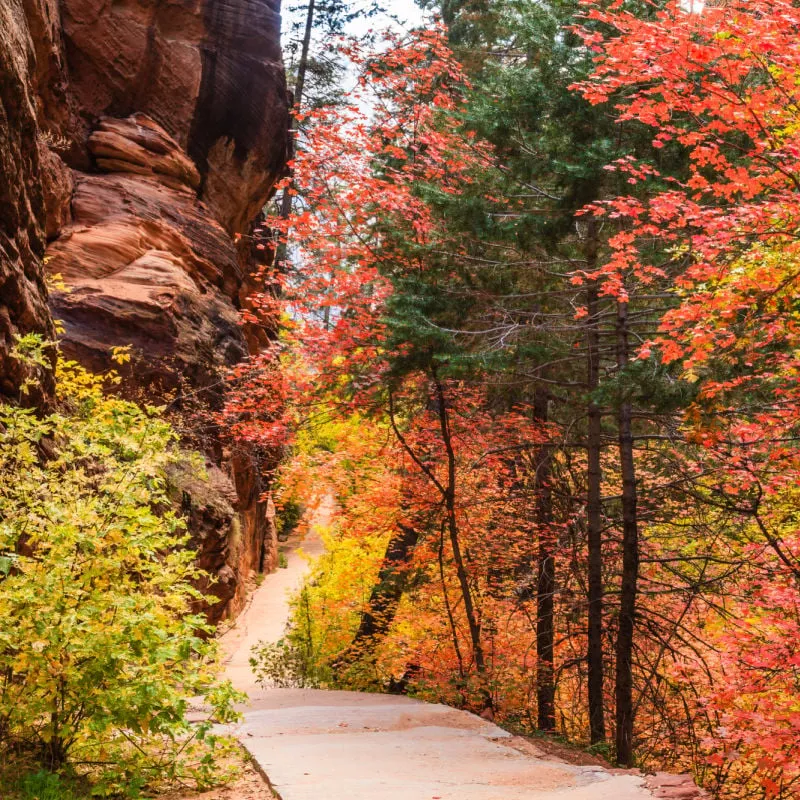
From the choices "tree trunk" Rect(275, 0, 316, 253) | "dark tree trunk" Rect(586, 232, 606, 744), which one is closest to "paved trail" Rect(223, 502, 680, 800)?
"dark tree trunk" Rect(586, 232, 606, 744)

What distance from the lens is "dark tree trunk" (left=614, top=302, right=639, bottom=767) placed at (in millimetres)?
8234

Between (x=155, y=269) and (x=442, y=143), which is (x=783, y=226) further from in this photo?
(x=155, y=269)

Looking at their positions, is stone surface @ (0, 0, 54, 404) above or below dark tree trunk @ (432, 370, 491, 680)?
above

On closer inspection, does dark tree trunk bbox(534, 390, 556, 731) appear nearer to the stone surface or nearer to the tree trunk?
the stone surface

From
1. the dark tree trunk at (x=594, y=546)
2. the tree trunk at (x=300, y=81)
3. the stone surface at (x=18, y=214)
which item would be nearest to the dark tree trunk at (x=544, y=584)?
the dark tree trunk at (x=594, y=546)

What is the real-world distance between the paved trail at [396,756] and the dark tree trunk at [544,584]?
2105mm

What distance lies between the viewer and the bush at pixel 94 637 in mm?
4246

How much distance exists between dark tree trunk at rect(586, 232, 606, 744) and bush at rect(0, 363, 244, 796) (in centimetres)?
557

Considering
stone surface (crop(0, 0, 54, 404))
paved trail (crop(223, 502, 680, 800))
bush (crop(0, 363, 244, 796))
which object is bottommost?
paved trail (crop(223, 502, 680, 800))

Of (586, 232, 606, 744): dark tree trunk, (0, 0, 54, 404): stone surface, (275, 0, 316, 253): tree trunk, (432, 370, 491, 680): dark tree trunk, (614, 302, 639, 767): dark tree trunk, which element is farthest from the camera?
(275, 0, 316, 253): tree trunk

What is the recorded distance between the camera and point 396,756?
6379 mm

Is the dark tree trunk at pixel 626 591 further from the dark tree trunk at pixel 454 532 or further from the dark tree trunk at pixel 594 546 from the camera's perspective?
the dark tree trunk at pixel 454 532

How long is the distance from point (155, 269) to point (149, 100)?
484 cm

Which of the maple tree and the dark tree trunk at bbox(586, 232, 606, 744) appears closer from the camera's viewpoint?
the maple tree
